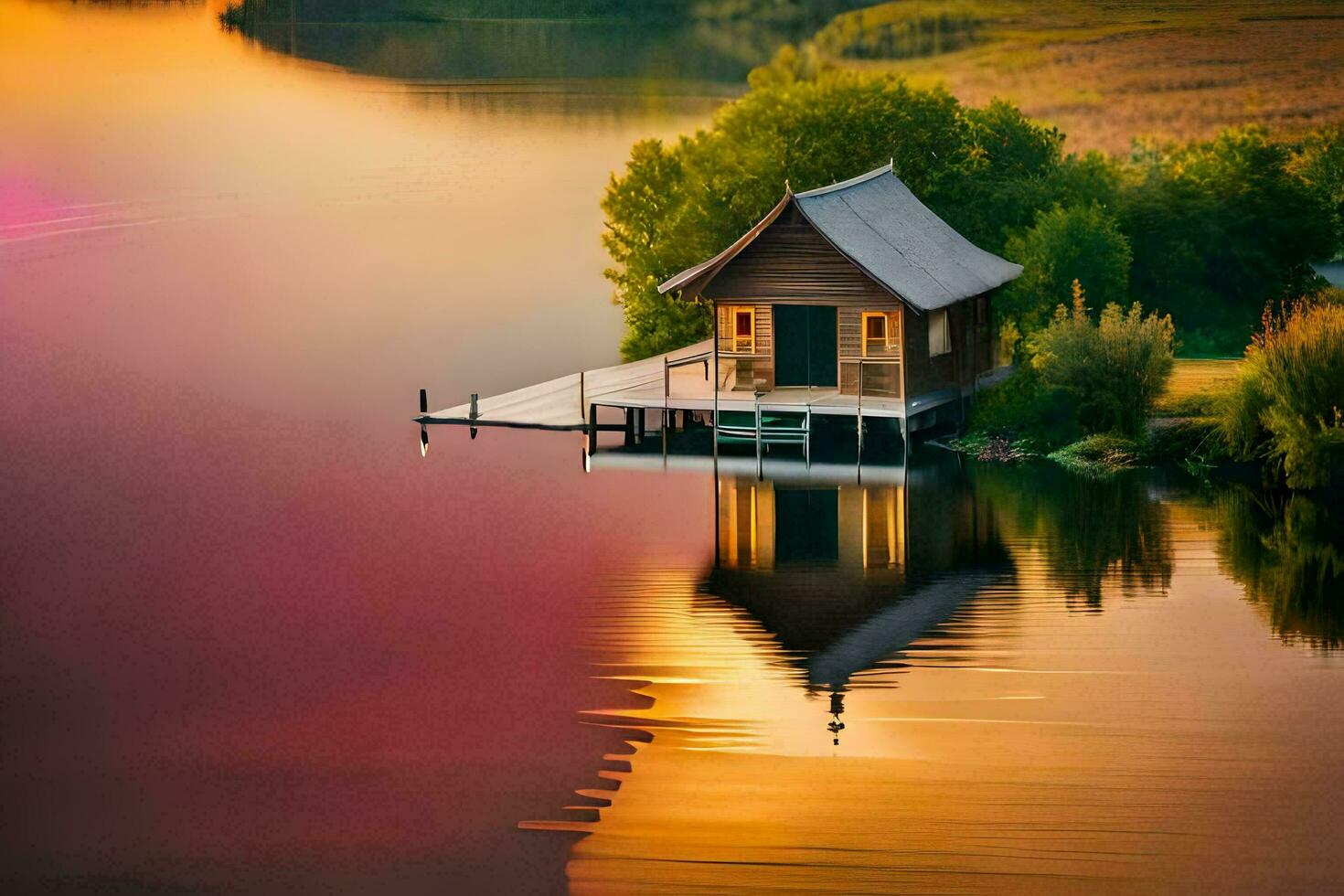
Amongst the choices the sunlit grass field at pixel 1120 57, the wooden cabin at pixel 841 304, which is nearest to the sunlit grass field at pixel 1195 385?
the wooden cabin at pixel 841 304

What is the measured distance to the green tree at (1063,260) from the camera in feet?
148

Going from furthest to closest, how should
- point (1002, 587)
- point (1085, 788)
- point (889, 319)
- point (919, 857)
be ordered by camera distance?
1. point (889, 319)
2. point (1002, 587)
3. point (1085, 788)
4. point (919, 857)

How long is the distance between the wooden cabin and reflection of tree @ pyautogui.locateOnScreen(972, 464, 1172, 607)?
2.99 m

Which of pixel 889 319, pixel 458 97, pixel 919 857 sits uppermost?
pixel 458 97

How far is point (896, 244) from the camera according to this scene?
42.2 meters

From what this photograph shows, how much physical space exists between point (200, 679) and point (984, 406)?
2086cm

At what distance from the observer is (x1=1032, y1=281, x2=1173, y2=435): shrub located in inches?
1564

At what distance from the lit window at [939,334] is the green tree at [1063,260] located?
3256mm

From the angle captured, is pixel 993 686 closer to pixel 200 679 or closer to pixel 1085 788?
pixel 1085 788

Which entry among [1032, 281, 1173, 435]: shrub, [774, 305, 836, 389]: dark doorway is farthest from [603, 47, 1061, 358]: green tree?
[1032, 281, 1173, 435]: shrub

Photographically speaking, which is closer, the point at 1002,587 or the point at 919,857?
the point at 919,857

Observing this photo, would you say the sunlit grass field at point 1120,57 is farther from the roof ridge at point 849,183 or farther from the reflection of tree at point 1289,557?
the reflection of tree at point 1289,557

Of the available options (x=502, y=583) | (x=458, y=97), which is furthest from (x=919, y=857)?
(x=458, y=97)

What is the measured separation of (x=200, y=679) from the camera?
25.1 m
